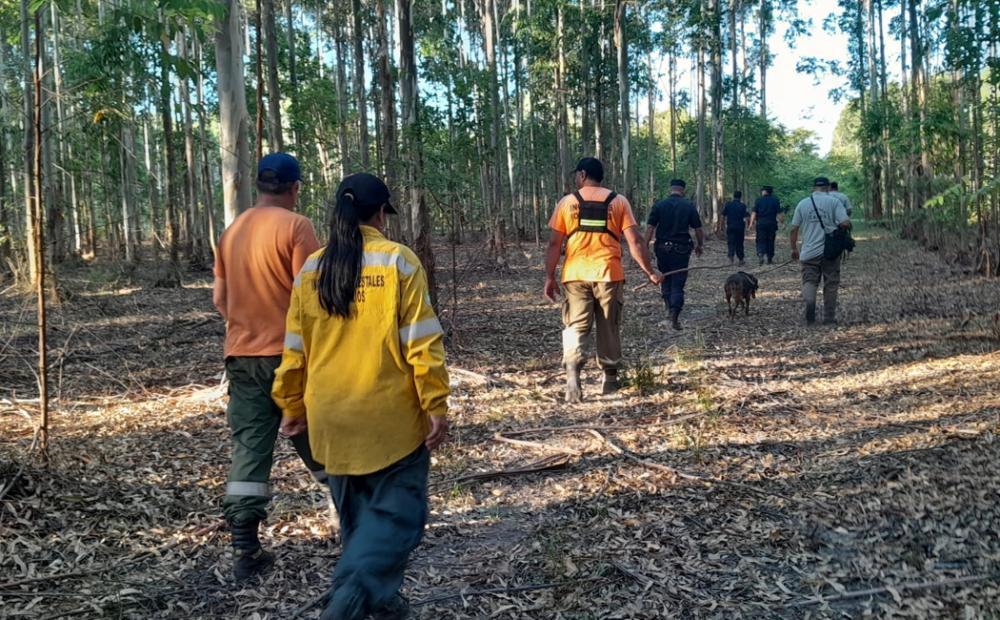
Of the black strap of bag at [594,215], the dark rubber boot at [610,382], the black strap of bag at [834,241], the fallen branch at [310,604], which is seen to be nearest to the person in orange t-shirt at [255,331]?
the fallen branch at [310,604]

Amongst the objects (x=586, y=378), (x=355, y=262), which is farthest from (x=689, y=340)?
(x=355, y=262)

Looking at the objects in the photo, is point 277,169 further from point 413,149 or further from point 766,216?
point 766,216

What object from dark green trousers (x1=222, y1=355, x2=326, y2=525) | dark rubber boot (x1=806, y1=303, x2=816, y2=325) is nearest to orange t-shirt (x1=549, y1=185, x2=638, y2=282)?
dark green trousers (x1=222, y1=355, x2=326, y2=525)

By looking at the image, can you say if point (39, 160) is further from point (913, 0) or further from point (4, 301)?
point (913, 0)

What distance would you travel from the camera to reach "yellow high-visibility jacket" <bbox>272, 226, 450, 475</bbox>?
251cm

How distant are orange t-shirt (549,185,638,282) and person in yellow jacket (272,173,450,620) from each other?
3634mm

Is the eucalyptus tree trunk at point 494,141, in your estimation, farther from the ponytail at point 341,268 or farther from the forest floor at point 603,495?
the ponytail at point 341,268

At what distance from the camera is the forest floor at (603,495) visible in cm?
321

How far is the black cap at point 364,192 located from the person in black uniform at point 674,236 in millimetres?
7168

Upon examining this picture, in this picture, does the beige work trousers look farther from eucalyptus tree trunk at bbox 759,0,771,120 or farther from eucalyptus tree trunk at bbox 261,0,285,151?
eucalyptus tree trunk at bbox 759,0,771,120

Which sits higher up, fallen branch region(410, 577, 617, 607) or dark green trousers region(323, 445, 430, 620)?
dark green trousers region(323, 445, 430, 620)

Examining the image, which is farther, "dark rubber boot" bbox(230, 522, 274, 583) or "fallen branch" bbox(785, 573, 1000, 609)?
"dark rubber boot" bbox(230, 522, 274, 583)

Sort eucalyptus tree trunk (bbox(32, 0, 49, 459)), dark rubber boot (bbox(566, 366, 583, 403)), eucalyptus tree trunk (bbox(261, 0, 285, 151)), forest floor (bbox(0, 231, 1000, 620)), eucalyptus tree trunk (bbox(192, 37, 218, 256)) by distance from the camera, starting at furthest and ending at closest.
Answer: eucalyptus tree trunk (bbox(192, 37, 218, 256)) < eucalyptus tree trunk (bbox(261, 0, 285, 151)) < dark rubber boot (bbox(566, 366, 583, 403)) < eucalyptus tree trunk (bbox(32, 0, 49, 459)) < forest floor (bbox(0, 231, 1000, 620))

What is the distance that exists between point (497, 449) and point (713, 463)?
1.51 meters
